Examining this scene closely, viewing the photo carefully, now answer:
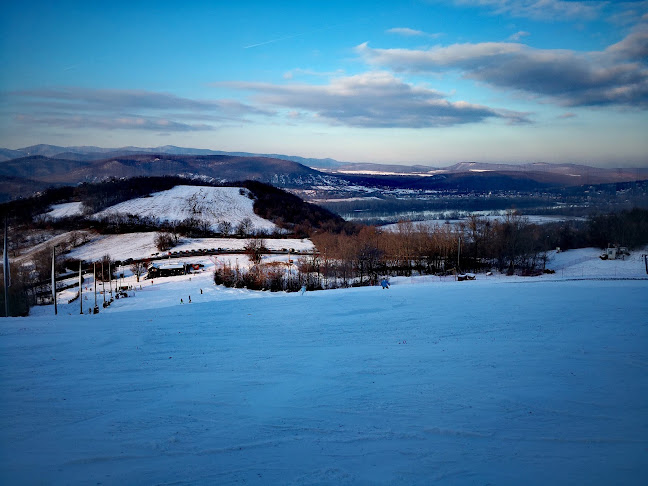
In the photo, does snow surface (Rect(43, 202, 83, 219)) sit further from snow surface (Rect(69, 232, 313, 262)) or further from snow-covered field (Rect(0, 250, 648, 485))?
snow-covered field (Rect(0, 250, 648, 485))

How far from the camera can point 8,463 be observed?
609cm

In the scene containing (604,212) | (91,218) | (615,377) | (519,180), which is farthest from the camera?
(519,180)

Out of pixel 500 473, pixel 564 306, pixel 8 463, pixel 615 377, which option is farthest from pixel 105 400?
pixel 564 306

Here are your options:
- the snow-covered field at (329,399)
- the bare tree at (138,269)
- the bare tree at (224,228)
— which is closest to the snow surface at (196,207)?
the bare tree at (224,228)

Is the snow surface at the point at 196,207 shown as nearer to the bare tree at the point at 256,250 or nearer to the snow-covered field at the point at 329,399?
the bare tree at the point at 256,250

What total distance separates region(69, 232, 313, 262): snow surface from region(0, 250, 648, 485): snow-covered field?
137ft

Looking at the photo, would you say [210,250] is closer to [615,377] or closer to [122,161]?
[615,377]

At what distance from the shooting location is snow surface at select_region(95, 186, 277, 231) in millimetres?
77938

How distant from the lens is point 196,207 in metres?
83.6

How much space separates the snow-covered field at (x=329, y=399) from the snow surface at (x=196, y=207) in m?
62.1

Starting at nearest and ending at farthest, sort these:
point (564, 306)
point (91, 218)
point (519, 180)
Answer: point (564, 306) < point (91, 218) < point (519, 180)

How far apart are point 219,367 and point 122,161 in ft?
590

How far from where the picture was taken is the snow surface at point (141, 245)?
5609 cm

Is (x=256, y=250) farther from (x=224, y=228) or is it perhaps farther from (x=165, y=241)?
(x=224, y=228)
